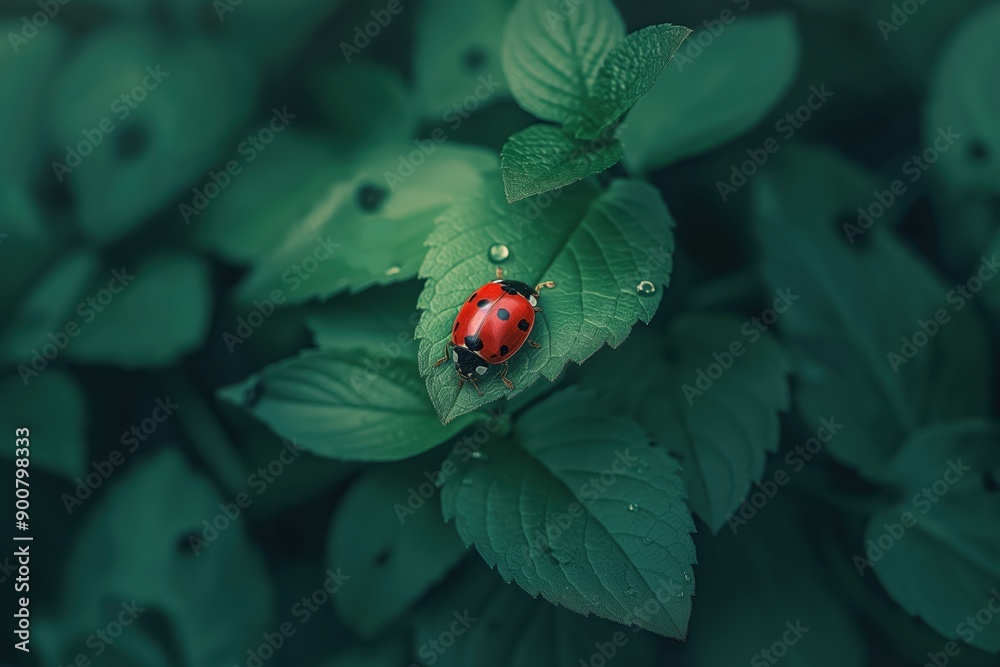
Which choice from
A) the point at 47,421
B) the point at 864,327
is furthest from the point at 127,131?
the point at 864,327

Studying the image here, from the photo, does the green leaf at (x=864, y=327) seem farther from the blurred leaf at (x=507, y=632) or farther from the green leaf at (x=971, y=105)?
the blurred leaf at (x=507, y=632)

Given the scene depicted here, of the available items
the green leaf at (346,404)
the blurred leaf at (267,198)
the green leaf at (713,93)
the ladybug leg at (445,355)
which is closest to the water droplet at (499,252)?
the ladybug leg at (445,355)

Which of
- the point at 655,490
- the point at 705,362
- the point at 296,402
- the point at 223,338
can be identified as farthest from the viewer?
the point at 223,338

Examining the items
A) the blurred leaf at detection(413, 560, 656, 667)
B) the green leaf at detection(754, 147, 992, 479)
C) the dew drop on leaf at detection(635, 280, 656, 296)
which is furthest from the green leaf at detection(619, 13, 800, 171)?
the blurred leaf at detection(413, 560, 656, 667)

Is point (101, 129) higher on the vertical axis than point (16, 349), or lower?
higher

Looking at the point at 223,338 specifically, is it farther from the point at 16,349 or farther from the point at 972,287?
the point at 972,287

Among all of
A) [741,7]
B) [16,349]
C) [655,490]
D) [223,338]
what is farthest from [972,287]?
[16,349]
